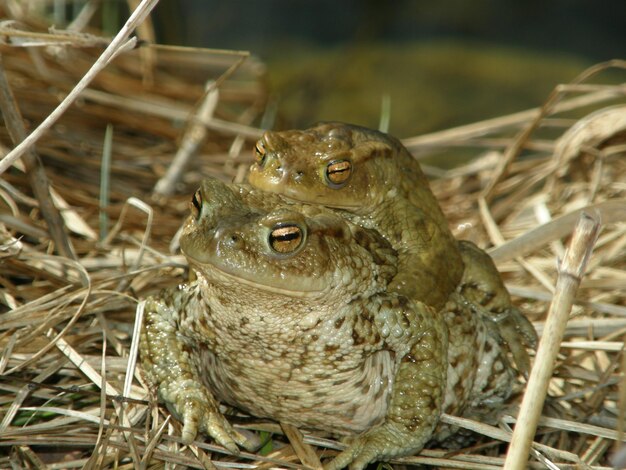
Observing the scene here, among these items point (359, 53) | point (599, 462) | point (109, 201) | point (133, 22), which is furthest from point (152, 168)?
point (359, 53)

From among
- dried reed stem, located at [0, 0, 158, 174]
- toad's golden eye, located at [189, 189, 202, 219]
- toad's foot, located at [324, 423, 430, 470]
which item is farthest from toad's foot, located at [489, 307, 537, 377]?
dried reed stem, located at [0, 0, 158, 174]

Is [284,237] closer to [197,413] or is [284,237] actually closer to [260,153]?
[260,153]

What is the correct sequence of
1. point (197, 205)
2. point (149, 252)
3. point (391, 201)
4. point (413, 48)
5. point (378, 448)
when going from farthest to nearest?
point (413, 48), point (149, 252), point (391, 201), point (378, 448), point (197, 205)

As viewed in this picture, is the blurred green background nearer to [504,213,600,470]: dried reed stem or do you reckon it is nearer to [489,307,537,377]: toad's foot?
[489,307,537,377]: toad's foot

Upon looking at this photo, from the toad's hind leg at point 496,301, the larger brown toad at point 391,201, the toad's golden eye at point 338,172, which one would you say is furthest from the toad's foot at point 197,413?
the toad's hind leg at point 496,301

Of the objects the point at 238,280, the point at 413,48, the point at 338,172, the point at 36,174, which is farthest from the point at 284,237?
the point at 413,48

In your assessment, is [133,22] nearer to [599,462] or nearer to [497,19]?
[599,462]

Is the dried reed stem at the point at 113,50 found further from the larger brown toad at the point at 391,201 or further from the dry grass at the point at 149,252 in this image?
the larger brown toad at the point at 391,201
